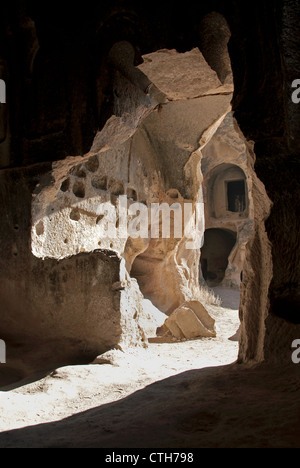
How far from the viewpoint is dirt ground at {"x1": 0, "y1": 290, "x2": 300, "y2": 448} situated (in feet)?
6.28

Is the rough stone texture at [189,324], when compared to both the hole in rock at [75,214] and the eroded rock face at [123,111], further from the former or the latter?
the hole in rock at [75,214]

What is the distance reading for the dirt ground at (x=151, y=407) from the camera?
75.4 inches

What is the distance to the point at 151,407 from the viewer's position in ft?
8.52

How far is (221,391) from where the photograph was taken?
2.62 metres

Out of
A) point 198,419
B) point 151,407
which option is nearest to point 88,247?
point 151,407

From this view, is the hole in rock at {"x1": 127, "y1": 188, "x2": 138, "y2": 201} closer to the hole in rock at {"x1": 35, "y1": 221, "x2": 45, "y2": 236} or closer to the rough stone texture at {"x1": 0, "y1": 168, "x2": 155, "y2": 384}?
the hole in rock at {"x1": 35, "y1": 221, "x2": 45, "y2": 236}

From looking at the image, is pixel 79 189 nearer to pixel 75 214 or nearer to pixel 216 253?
pixel 75 214

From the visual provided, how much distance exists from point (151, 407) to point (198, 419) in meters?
0.49

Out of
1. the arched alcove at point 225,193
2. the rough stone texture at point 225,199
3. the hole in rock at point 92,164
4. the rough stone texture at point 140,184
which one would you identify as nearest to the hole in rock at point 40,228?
the rough stone texture at point 140,184

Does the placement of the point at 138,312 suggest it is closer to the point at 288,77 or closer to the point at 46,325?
the point at 46,325

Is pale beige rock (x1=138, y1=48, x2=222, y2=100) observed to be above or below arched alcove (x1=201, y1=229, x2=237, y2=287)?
above

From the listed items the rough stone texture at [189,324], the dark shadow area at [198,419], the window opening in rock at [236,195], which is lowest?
the rough stone texture at [189,324]

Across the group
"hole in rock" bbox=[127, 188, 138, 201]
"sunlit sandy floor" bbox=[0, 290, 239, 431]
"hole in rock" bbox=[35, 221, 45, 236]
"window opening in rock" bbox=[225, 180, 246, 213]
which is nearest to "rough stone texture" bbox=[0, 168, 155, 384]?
"hole in rock" bbox=[35, 221, 45, 236]
